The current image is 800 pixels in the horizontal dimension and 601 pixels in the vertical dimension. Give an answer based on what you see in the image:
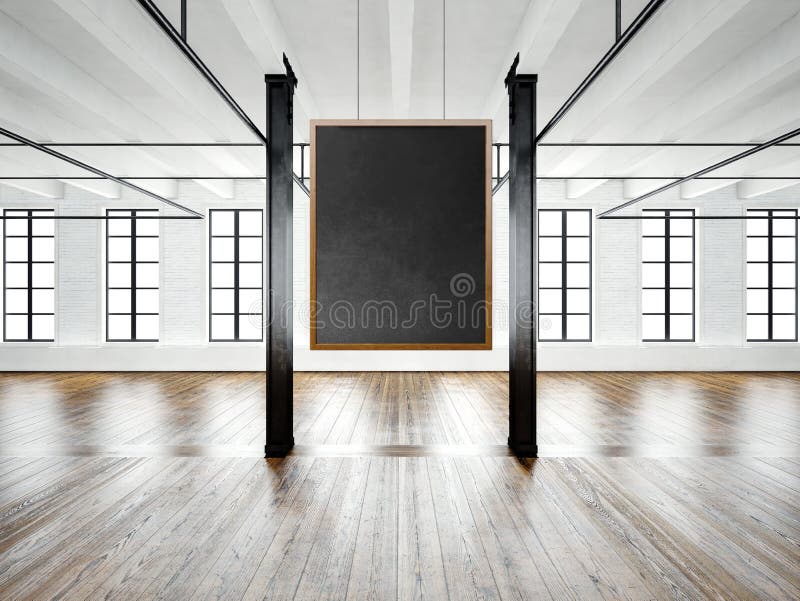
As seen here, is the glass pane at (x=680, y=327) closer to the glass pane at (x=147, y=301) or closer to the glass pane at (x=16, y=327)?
the glass pane at (x=147, y=301)

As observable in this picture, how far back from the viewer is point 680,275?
1117 centimetres

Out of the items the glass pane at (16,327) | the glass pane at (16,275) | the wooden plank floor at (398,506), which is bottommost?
the wooden plank floor at (398,506)

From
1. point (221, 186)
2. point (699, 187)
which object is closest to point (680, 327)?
point (699, 187)

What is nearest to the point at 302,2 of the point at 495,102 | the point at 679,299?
the point at 495,102

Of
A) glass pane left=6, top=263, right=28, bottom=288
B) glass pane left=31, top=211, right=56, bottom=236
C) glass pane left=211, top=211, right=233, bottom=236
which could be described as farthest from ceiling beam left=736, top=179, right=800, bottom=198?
glass pane left=6, top=263, right=28, bottom=288

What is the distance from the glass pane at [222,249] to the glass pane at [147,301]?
161 cm

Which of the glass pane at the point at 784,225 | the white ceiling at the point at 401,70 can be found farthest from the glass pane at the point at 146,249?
the glass pane at the point at 784,225

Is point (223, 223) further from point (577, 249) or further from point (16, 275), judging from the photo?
point (577, 249)

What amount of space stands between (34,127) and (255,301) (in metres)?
5.65

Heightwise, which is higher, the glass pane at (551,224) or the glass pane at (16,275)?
the glass pane at (551,224)

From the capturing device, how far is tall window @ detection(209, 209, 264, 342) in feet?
36.8

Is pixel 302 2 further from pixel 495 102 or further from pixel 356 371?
pixel 356 371

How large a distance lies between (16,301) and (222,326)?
4747mm

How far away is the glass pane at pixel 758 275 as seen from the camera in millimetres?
11180
